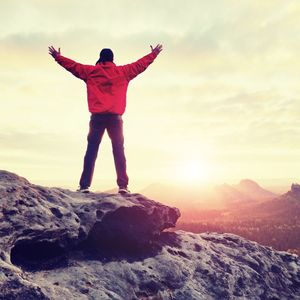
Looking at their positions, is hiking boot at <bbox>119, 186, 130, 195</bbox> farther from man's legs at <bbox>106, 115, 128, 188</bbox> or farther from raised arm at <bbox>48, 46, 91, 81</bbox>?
raised arm at <bbox>48, 46, 91, 81</bbox>

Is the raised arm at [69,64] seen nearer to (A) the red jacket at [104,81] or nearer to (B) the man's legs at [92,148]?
(A) the red jacket at [104,81]

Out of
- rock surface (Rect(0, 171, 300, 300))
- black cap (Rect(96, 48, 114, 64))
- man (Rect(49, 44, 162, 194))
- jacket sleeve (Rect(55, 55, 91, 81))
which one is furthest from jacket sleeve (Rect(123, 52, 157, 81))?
rock surface (Rect(0, 171, 300, 300))

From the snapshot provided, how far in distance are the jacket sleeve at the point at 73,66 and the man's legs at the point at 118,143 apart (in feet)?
5.71

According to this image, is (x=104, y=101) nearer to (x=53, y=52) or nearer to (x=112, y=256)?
(x=53, y=52)

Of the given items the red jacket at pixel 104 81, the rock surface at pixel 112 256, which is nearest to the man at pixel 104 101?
the red jacket at pixel 104 81

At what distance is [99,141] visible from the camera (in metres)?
11.8

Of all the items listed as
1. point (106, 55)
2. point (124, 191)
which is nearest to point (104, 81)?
point (106, 55)

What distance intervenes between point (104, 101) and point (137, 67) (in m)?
1.57

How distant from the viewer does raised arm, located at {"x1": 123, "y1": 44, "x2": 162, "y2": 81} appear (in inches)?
471

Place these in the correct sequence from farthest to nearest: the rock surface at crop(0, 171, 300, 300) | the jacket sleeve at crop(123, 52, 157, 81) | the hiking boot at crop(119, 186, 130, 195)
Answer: the jacket sleeve at crop(123, 52, 157, 81)
the hiking boot at crop(119, 186, 130, 195)
the rock surface at crop(0, 171, 300, 300)

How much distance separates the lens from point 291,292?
12.2 metres

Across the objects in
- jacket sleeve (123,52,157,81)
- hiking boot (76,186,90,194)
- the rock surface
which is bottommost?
the rock surface

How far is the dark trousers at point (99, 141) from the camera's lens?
11.7 metres

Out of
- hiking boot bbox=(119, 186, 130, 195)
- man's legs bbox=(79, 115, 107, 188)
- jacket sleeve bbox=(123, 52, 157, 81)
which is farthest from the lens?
jacket sleeve bbox=(123, 52, 157, 81)
